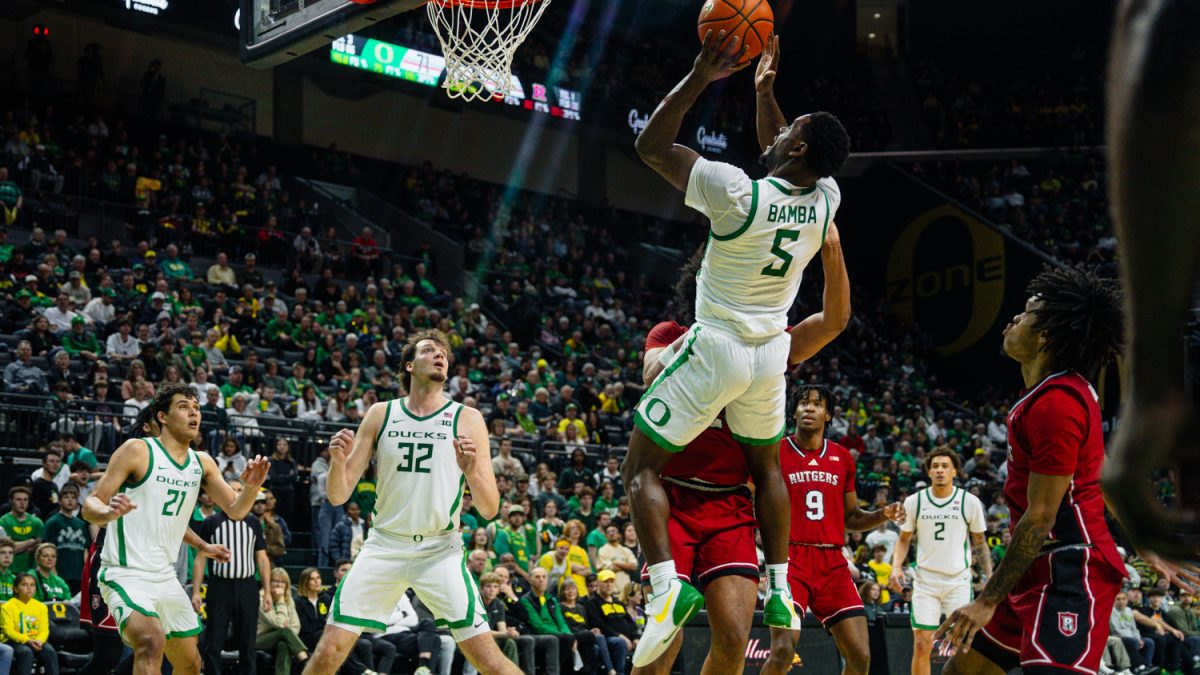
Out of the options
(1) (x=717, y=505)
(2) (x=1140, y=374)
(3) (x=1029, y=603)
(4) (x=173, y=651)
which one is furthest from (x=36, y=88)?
(2) (x=1140, y=374)

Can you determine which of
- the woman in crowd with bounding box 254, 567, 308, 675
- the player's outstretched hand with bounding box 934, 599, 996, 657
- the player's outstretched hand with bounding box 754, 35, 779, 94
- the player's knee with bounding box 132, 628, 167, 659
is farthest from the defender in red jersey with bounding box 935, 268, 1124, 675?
the woman in crowd with bounding box 254, 567, 308, 675

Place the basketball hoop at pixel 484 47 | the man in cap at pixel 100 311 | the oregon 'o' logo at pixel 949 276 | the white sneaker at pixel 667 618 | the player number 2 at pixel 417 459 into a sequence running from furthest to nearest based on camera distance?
the oregon 'o' logo at pixel 949 276 → the man in cap at pixel 100 311 → the basketball hoop at pixel 484 47 → the player number 2 at pixel 417 459 → the white sneaker at pixel 667 618

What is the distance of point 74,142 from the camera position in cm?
2352

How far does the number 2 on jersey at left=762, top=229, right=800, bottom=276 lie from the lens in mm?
5047

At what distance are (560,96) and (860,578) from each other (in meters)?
16.2

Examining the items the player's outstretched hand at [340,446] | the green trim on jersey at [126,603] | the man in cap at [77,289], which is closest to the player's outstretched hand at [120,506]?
the green trim on jersey at [126,603]

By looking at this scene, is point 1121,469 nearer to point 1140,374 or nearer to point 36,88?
point 1140,374

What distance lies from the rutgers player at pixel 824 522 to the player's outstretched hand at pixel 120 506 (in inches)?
157

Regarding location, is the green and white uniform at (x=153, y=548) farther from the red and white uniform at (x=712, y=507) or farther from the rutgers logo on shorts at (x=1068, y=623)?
the rutgers logo on shorts at (x=1068, y=623)

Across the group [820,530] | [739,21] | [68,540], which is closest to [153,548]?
[820,530]

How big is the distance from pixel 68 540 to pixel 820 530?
7888 mm

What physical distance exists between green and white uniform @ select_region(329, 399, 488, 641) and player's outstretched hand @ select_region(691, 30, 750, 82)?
9.25ft

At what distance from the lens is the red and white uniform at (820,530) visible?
770 cm

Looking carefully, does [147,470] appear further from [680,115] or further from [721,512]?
[680,115]
